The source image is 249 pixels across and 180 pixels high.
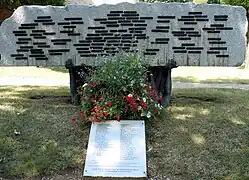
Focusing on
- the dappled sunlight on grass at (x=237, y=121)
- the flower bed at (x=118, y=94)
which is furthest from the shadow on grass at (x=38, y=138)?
the dappled sunlight on grass at (x=237, y=121)

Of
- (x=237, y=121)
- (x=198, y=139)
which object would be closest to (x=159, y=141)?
(x=198, y=139)

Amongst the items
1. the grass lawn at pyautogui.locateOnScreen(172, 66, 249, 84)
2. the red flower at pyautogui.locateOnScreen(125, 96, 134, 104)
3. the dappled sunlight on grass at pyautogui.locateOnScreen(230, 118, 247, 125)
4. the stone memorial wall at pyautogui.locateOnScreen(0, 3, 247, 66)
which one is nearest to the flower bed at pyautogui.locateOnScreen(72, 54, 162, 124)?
the red flower at pyautogui.locateOnScreen(125, 96, 134, 104)

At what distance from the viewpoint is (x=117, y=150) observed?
4.93m

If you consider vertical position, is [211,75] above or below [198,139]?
below

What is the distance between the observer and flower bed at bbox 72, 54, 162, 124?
5570mm

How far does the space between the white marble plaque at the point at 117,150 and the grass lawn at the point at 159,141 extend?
0.29 metres

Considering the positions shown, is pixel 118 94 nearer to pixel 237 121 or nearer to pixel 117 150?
pixel 117 150

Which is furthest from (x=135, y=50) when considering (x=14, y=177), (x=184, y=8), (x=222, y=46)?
(x=14, y=177)

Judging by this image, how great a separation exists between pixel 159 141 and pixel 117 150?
3.07ft

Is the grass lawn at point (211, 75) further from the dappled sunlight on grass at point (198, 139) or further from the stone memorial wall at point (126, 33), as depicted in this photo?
the dappled sunlight on grass at point (198, 139)

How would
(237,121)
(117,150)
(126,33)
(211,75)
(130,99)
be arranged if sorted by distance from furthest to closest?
(211,75), (126,33), (237,121), (130,99), (117,150)

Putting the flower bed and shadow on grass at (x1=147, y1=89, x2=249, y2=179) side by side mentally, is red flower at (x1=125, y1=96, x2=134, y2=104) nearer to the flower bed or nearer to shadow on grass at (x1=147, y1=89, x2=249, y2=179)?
the flower bed

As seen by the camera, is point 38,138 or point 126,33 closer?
point 38,138

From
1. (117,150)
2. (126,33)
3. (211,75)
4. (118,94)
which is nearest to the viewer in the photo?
(117,150)
